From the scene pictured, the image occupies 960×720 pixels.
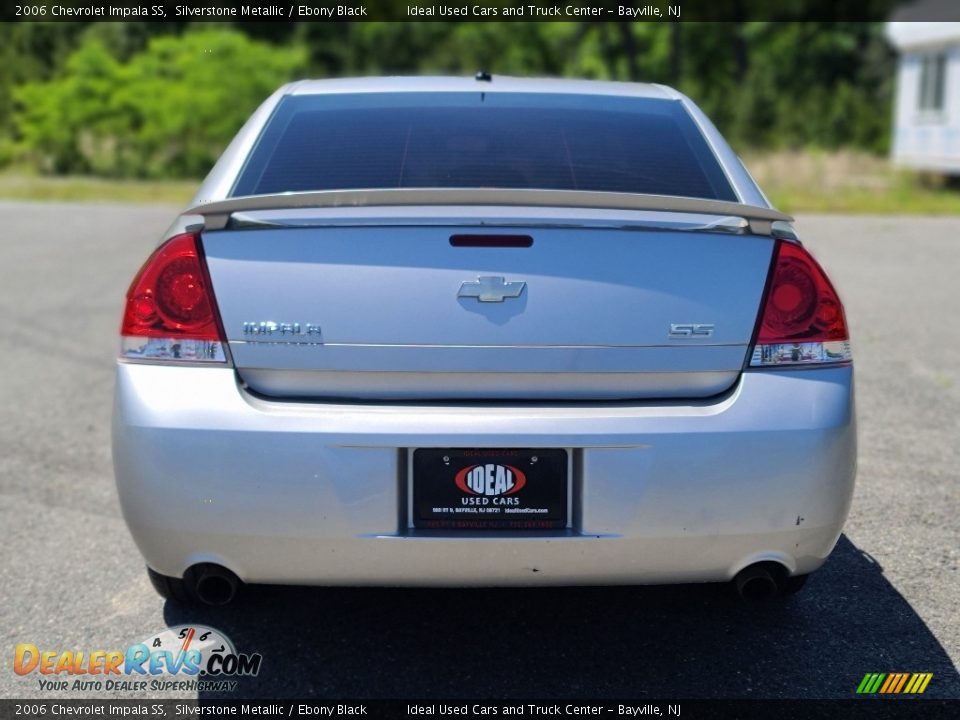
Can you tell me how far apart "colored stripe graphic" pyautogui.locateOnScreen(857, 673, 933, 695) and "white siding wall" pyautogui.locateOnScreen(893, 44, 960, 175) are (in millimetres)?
22300

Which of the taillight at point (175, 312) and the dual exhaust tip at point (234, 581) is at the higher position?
the taillight at point (175, 312)

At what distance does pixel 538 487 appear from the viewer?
2.62m

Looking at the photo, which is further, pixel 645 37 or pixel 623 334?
pixel 645 37

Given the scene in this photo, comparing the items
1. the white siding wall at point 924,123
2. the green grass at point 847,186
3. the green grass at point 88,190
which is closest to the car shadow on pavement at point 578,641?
the green grass at point 847,186

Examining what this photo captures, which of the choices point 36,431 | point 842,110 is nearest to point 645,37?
point 842,110

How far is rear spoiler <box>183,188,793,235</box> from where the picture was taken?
2.73 meters

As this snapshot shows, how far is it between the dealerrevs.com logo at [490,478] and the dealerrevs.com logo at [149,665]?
2.92 feet

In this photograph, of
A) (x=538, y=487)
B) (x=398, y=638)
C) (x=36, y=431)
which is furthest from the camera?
(x=36, y=431)

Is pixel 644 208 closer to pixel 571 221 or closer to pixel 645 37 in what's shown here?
pixel 571 221

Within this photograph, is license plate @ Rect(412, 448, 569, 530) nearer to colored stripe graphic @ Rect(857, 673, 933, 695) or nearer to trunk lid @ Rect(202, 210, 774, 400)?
trunk lid @ Rect(202, 210, 774, 400)

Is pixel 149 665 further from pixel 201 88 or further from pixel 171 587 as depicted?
pixel 201 88

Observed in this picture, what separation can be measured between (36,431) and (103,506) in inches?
52.2

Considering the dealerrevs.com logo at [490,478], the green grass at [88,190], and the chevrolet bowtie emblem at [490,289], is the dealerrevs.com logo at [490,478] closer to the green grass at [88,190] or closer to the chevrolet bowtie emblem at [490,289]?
the chevrolet bowtie emblem at [490,289]

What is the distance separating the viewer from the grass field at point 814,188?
824 inches
